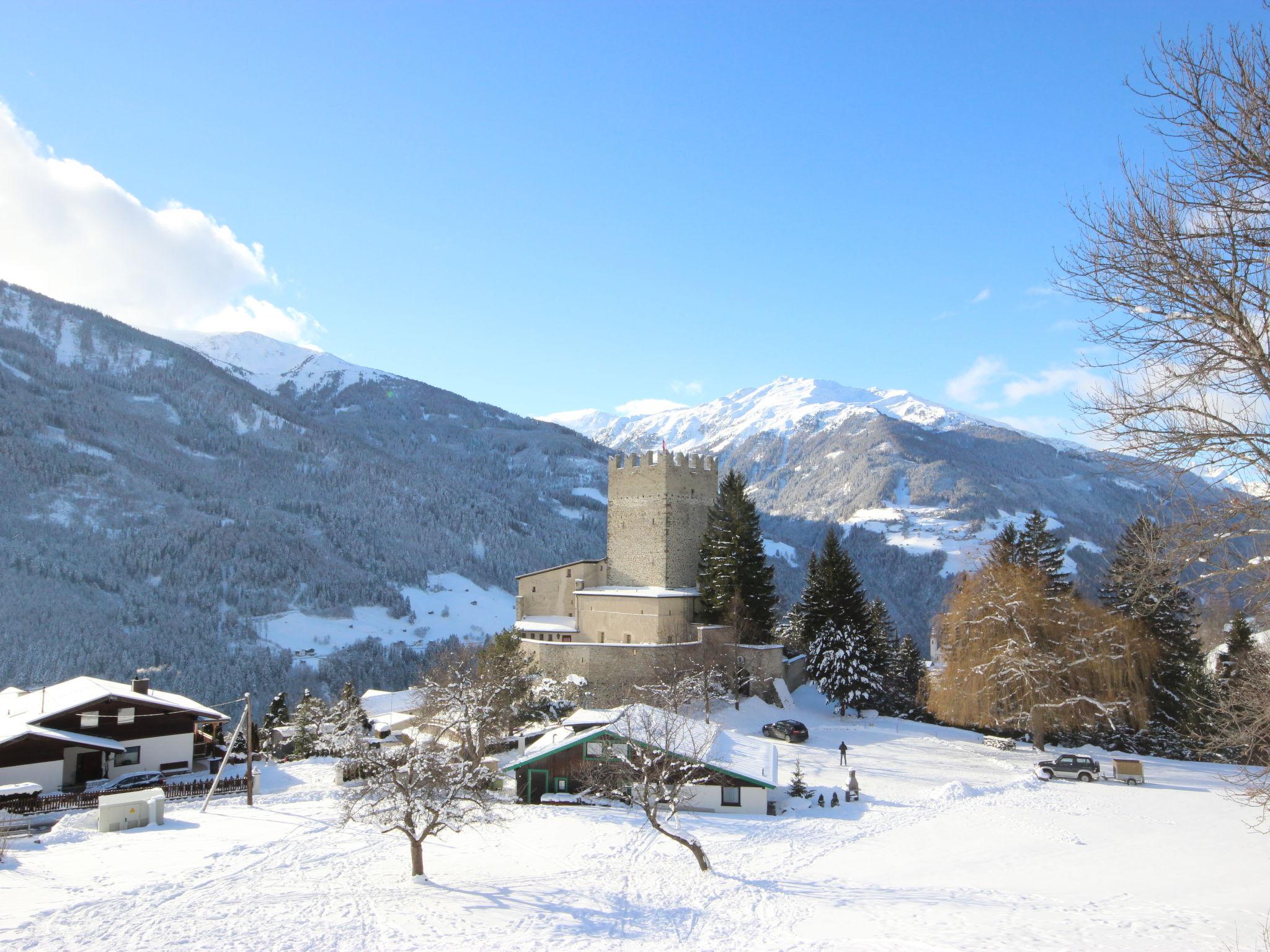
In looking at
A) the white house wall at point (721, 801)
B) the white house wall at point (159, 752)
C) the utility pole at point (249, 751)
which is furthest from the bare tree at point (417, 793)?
the white house wall at point (159, 752)

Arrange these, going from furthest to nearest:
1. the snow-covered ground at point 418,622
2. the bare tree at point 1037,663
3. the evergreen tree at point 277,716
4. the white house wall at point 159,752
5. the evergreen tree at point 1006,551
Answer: the snow-covered ground at point 418,622
the evergreen tree at point 277,716
the evergreen tree at point 1006,551
the white house wall at point 159,752
the bare tree at point 1037,663

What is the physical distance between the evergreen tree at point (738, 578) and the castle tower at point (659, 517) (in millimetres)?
1518

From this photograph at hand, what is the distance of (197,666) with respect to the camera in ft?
282

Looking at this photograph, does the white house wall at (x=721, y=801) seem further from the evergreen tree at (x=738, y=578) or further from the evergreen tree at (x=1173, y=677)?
the evergreen tree at (x=1173, y=677)

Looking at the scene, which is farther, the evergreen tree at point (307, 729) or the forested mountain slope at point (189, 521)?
the forested mountain slope at point (189, 521)

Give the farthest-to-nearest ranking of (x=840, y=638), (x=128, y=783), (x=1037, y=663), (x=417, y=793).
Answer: (x=840, y=638) → (x=128, y=783) → (x=1037, y=663) → (x=417, y=793)

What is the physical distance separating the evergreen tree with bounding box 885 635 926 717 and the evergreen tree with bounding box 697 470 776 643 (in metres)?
7.38

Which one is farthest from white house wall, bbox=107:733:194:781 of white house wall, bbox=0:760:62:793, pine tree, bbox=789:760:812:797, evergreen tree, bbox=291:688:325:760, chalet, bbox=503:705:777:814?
pine tree, bbox=789:760:812:797

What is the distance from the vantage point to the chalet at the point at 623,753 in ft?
80.3

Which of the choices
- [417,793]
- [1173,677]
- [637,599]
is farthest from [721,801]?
[1173,677]

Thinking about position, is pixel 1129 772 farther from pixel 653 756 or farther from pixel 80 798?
pixel 80 798

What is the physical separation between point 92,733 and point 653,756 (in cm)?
2578

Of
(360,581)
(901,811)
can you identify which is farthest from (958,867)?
(360,581)

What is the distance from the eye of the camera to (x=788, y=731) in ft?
106
